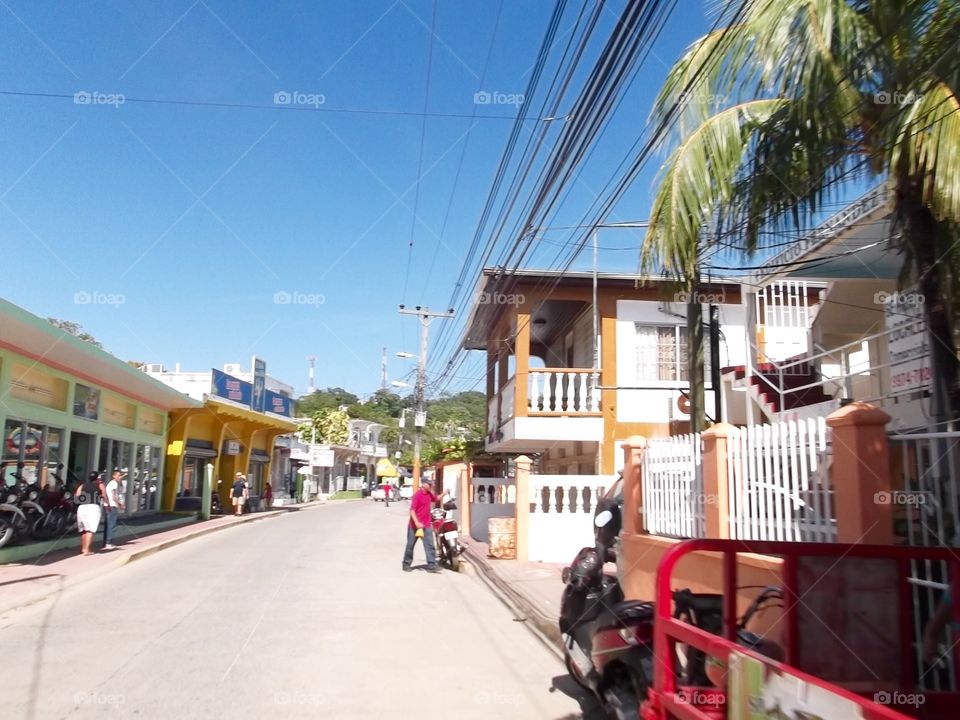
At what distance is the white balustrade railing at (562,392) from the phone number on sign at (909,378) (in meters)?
8.01

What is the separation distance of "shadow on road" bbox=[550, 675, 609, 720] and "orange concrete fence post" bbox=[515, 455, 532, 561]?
7.82 meters

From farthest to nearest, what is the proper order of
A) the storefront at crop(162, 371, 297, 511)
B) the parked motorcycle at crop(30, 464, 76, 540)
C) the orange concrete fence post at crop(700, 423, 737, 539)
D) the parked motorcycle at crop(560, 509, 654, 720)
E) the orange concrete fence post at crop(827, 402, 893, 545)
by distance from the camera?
the storefront at crop(162, 371, 297, 511) < the parked motorcycle at crop(30, 464, 76, 540) < the orange concrete fence post at crop(700, 423, 737, 539) < the orange concrete fence post at crop(827, 402, 893, 545) < the parked motorcycle at crop(560, 509, 654, 720)

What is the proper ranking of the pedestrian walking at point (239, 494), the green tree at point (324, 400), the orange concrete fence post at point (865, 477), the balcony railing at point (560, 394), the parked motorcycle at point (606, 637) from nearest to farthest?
the parked motorcycle at point (606, 637) < the orange concrete fence post at point (865, 477) < the balcony railing at point (560, 394) < the pedestrian walking at point (239, 494) < the green tree at point (324, 400)

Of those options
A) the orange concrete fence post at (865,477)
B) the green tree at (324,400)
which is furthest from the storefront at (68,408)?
the green tree at (324,400)

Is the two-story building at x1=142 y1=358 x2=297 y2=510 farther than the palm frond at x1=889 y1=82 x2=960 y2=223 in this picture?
Yes

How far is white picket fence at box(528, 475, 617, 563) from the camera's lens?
1519cm

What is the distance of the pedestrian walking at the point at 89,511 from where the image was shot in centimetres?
1442

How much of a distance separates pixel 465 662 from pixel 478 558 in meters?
8.57

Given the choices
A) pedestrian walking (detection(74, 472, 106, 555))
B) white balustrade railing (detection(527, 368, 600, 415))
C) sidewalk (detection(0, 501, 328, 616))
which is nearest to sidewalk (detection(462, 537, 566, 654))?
white balustrade railing (detection(527, 368, 600, 415))

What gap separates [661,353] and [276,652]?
1286 cm

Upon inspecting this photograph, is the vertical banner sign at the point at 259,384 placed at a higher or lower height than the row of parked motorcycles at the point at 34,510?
higher

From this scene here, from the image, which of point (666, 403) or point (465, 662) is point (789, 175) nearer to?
point (465, 662)

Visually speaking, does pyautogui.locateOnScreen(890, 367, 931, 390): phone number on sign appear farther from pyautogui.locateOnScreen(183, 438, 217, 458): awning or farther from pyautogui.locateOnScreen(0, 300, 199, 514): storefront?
A: pyautogui.locateOnScreen(183, 438, 217, 458): awning

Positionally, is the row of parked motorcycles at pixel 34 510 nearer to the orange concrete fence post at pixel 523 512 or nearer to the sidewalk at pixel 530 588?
the sidewalk at pixel 530 588
